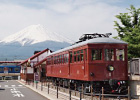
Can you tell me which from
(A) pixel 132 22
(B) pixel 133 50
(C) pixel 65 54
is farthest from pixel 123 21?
(C) pixel 65 54

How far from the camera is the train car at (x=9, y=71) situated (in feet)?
314

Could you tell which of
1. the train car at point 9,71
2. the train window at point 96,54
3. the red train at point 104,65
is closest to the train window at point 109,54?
the red train at point 104,65

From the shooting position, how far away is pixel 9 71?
9869 cm

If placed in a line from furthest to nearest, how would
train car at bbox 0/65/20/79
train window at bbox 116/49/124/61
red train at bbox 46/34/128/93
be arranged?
train car at bbox 0/65/20/79, train window at bbox 116/49/124/61, red train at bbox 46/34/128/93

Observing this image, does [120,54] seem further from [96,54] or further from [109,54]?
[96,54]

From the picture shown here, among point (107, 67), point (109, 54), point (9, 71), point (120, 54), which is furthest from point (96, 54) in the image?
point (9, 71)

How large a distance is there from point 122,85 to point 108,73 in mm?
1312

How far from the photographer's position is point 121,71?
2234cm

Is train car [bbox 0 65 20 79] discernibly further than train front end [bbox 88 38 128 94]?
Yes

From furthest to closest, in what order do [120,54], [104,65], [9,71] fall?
[9,71] < [120,54] < [104,65]

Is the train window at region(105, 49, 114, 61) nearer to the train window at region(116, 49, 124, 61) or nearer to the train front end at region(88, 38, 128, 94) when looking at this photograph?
the train front end at region(88, 38, 128, 94)

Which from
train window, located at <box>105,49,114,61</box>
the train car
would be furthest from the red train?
the train car

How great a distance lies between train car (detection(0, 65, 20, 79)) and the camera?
95.8 metres

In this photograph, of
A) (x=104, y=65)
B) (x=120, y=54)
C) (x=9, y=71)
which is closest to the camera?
(x=104, y=65)
